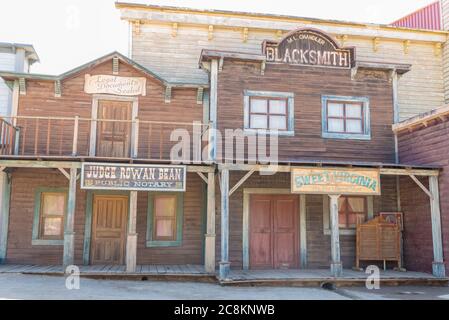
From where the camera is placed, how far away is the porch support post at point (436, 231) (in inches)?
487

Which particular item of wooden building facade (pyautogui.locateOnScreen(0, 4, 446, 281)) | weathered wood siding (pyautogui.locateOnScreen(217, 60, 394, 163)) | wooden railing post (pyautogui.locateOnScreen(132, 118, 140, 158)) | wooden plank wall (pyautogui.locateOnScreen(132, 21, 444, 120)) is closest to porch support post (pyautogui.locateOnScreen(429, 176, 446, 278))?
wooden building facade (pyautogui.locateOnScreen(0, 4, 446, 281))

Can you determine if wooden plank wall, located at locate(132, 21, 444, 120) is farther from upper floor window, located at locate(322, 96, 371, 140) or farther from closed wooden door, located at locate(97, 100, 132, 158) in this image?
upper floor window, located at locate(322, 96, 371, 140)

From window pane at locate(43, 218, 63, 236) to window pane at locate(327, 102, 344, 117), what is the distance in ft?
28.7

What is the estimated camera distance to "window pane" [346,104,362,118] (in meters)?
14.5

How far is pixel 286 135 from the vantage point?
45.8 ft

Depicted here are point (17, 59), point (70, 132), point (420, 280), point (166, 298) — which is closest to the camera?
point (166, 298)

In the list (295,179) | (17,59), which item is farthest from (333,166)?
(17,59)

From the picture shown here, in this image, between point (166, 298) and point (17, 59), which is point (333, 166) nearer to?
point (166, 298)

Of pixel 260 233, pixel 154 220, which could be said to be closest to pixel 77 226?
pixel 154 220

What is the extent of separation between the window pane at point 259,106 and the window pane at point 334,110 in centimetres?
204

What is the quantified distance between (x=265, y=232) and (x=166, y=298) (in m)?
5.26

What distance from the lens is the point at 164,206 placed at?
547 inches
